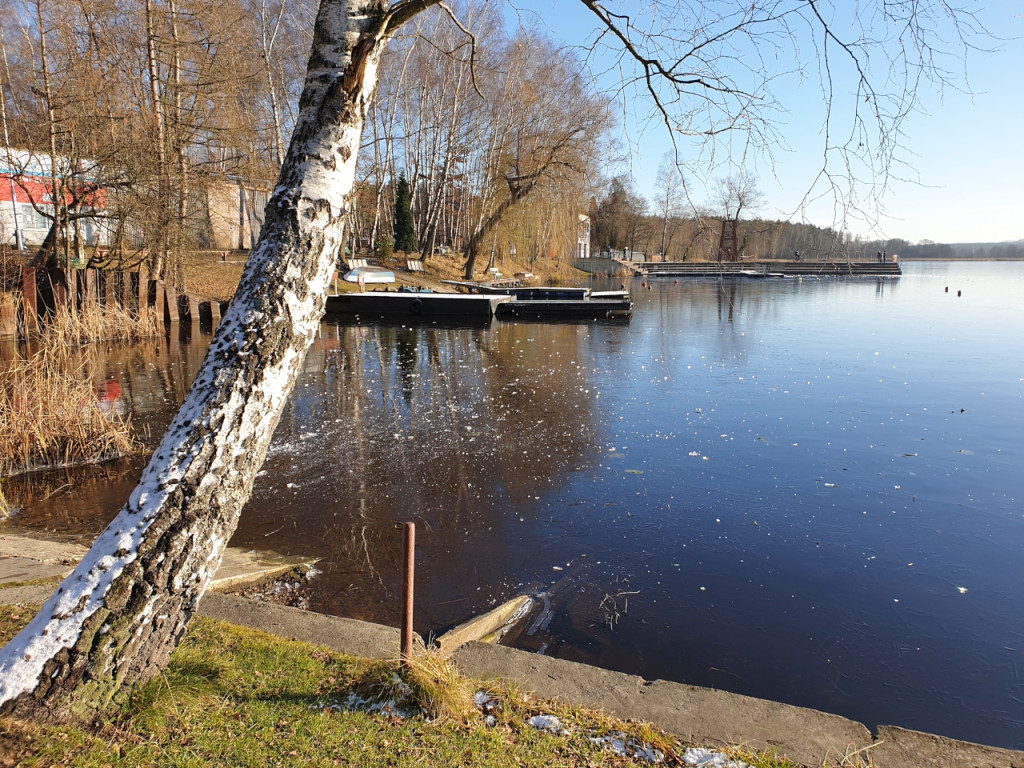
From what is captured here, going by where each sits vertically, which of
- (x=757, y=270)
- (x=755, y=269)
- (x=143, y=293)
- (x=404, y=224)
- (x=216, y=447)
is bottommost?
(x=216, y=447)

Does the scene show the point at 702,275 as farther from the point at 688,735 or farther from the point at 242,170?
the point at 688,735

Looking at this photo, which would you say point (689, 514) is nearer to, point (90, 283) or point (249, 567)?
point (249, 567)

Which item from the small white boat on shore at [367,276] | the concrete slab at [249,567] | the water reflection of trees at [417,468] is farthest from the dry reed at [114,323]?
the concrete slab at [249,567]

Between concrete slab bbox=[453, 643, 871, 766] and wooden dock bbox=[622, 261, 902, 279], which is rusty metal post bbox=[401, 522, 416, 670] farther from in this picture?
wooden dock bbox=[622, 261, 902, 279]

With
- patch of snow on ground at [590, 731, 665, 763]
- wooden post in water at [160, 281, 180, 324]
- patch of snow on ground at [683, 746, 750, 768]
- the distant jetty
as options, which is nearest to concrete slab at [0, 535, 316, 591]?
patch of snow on ground at [590, 731, 665, 763]

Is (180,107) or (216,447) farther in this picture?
(180,107)

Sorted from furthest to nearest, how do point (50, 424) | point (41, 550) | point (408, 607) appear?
point (50, 424), point (41, 550), point (408, 607)

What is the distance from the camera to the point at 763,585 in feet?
18.8

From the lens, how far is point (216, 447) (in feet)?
9.26

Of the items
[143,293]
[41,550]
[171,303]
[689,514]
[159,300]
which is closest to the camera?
[41,550]

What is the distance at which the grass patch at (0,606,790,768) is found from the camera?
2.59 m

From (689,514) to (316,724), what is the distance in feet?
16.4

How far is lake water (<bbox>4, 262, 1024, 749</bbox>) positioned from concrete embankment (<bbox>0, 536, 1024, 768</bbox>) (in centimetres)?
85

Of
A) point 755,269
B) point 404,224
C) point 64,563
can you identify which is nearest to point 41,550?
point 64,563
